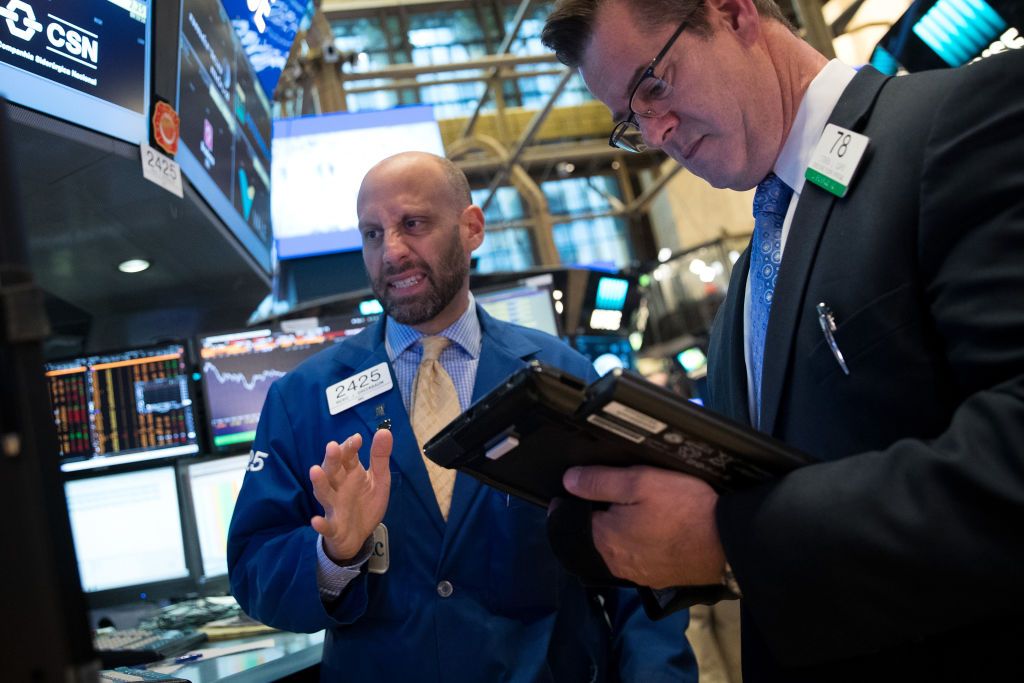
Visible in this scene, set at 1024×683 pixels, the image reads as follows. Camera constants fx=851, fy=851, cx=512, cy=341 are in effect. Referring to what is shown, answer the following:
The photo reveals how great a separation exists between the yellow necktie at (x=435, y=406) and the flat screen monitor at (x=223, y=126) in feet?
4.14

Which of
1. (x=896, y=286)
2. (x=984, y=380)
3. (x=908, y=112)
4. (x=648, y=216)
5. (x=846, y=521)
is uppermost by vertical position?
(x=648, y=216)

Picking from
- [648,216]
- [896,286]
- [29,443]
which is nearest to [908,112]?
[896,286]

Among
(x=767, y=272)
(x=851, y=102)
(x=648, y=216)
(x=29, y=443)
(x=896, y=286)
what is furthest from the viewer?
(x=648, y=216)

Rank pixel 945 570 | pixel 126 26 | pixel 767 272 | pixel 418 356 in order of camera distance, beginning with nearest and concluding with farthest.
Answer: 1. pixel 945 570
2. pixel 767 272
3. pixel 418 356
4. pixel 126 26

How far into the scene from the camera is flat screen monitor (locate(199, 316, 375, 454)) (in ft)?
12.0

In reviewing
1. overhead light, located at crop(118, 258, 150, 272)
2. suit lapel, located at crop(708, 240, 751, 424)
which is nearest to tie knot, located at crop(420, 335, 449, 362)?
suit lapel, located at crop(708, 240, 751, 424)

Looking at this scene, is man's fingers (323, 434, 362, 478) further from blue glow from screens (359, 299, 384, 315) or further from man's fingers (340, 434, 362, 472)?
blue glow from screens (359, 299, 384, 315)

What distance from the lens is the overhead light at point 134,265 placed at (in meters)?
3.23

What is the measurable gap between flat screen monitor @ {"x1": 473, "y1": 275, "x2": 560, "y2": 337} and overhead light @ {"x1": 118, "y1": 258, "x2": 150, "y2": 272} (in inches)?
59.6

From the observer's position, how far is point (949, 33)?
169 inches

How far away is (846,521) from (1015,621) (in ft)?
0.87

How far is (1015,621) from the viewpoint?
101cm

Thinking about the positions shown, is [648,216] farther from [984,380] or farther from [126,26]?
[984,380]

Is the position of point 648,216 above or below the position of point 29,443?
above
